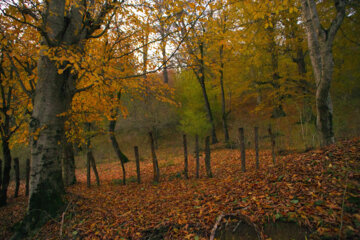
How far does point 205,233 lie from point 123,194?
3654 mm

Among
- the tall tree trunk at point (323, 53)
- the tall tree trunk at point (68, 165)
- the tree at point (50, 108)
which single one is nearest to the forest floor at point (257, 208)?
the tree at point (50, 108)

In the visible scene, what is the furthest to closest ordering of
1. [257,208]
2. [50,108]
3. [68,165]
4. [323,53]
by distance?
[68,165] → [323,53] → [50,108] → [257,208]

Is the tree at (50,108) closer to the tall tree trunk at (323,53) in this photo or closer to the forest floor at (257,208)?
the forest floor at (257,208)

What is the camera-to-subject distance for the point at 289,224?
231 centimetres

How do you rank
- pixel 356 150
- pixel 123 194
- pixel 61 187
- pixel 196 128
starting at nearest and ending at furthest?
1. pixel 356 150
2. pixel 61 187
3. pixel 123 194
4. pixel 196 128

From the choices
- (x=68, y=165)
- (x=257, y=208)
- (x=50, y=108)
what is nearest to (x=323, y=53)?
(x=257, y=208)

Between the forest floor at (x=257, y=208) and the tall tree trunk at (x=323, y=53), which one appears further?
the tall tree trunk at (x=323, y=53)

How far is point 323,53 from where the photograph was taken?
4617mm

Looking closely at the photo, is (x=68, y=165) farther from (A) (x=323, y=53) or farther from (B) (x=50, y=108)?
(A) (x=323, y=53)

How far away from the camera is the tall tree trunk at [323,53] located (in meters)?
4.56

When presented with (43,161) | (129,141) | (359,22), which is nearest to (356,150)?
(43,161)

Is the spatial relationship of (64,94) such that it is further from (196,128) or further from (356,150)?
(196,128)

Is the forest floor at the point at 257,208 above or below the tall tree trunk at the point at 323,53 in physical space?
below

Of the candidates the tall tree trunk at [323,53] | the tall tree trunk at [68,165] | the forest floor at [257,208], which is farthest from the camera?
the tall tree trunk at [68,165]
